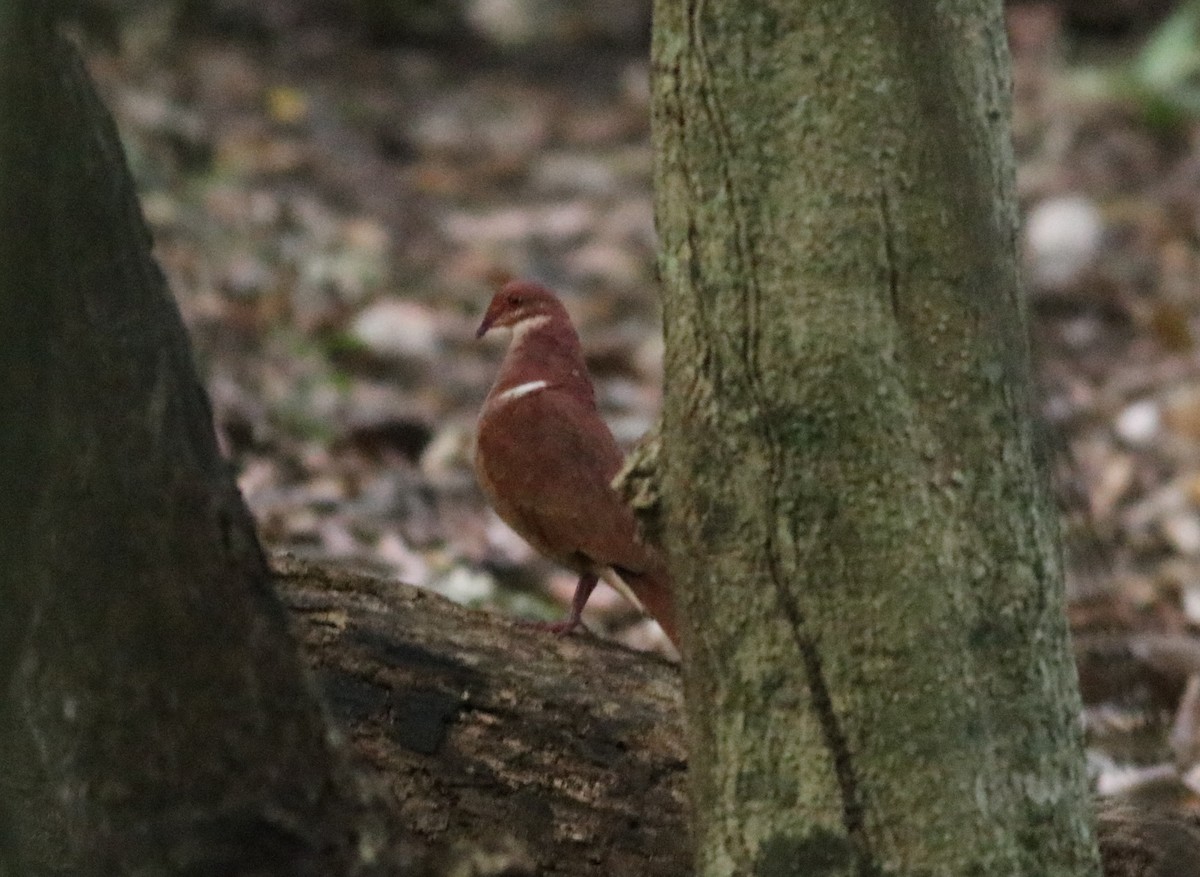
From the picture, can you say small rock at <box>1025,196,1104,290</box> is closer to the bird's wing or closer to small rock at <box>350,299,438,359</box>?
small rock at <box>350,299,438,359</box>

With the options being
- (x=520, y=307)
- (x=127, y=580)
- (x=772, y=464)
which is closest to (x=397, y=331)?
(x=520, y=307)

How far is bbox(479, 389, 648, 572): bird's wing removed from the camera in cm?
432

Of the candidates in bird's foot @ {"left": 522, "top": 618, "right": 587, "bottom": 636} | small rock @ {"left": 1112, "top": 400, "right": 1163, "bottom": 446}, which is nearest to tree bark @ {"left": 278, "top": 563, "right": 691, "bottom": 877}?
bird's foot @ {"left": 522, "top": 618, "right": 587, "bottom": 636}

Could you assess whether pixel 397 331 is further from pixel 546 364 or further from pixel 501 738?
pixel 501 738

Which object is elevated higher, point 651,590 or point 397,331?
point 397,331

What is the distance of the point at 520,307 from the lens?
4.88 metres

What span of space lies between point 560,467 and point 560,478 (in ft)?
0.08

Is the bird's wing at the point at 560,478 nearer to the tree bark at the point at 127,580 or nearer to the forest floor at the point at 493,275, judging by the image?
the forest floor at the point at 493,275

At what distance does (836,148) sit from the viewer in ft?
9.11

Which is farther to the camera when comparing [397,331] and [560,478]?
[397,331]

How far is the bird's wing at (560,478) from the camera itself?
432 cm

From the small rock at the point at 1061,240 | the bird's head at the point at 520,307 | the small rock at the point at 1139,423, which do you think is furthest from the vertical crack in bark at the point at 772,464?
the small rock at the point at 1061,240

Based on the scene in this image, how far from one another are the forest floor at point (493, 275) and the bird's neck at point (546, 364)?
106 centimetres

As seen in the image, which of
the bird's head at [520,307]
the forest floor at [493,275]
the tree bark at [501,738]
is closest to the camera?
the tree bark at [501,738]
